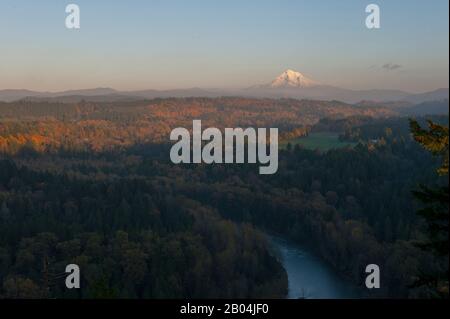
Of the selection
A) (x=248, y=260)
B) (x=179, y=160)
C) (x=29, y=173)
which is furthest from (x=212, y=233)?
(x=179, y=160)

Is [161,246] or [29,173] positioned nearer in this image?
[161,246]

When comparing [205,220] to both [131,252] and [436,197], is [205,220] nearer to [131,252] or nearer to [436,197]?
[131,252]

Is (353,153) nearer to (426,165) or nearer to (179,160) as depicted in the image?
(426,165)

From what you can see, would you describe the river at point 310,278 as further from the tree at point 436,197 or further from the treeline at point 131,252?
the tree at point 436,197

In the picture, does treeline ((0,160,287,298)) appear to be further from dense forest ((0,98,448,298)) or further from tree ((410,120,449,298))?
tree ((410,120,449,298))
